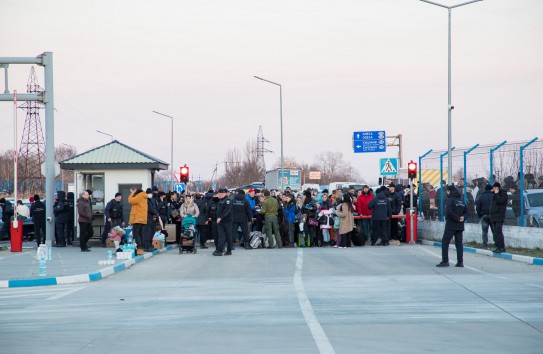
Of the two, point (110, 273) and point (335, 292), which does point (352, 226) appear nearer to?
point (110, 273)

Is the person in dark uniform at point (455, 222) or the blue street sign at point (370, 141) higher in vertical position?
the blue street sign at point (370, 141)

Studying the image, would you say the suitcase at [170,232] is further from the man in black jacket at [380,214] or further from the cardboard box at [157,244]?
the man in black jacket at [380,214]

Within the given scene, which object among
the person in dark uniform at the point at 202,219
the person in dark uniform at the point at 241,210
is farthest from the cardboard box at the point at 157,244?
the person in dark uniform at the point at 241,210

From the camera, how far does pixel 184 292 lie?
50.0 feet

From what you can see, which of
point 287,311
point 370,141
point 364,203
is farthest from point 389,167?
point 287,311

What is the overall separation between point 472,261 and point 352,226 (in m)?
7.40

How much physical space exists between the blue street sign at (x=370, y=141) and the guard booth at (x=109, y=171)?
24866 millimetres

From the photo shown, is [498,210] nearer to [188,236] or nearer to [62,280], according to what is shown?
[188,236]

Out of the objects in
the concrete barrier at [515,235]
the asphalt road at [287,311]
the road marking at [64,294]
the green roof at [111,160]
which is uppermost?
the green roof at [111,160]

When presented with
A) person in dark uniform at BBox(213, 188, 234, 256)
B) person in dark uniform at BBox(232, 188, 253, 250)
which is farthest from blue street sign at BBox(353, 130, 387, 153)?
person in dark uniform at BBox(213, 188, 234, 256)

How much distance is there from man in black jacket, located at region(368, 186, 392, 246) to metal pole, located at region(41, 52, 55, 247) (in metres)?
10.7

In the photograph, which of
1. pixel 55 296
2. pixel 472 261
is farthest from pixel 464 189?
pixel 55 296

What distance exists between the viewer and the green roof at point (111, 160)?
29.1 metres

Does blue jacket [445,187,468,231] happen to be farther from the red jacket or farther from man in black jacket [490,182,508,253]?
the red jacket
